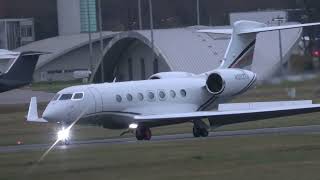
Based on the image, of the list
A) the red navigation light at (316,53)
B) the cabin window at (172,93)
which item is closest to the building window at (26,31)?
the cabin window at (172,93)

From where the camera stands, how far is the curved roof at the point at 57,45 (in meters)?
135

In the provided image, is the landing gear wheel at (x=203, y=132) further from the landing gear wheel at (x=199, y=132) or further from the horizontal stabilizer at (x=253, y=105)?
the horizontal stabilizer at (x=253, y=105)

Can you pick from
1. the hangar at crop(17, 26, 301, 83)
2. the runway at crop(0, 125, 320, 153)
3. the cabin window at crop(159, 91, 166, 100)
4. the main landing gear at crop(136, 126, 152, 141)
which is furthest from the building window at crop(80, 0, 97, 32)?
the main landing gear at crop(136, 126, 152, 141)

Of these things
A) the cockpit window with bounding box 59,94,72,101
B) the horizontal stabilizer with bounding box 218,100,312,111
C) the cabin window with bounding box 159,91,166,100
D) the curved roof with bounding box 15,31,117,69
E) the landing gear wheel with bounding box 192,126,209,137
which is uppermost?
the cockpit window with bounding box 59,94,72,101

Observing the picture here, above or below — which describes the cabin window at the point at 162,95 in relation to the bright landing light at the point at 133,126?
above

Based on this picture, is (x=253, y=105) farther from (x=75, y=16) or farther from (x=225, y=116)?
(x=75, y=16)

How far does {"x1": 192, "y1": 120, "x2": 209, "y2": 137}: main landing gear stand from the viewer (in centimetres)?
4178

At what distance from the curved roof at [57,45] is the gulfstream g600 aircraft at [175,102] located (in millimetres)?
82035

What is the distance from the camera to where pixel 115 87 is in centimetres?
4316

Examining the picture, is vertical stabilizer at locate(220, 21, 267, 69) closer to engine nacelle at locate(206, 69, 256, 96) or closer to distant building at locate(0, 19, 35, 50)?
engine nacelle at locate(206, 69, 256, 96)

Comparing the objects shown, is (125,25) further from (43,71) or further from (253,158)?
(253,158)

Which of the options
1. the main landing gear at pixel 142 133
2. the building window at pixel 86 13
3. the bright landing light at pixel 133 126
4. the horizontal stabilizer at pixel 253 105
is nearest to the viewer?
the main landing gear at pixel 142 133

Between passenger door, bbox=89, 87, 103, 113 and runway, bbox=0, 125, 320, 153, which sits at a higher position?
passenger door, bbox=89, 87, 103, 113

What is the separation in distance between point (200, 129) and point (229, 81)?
324cm
